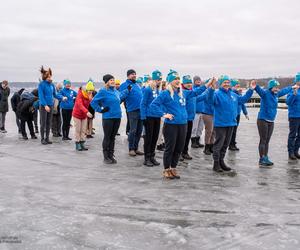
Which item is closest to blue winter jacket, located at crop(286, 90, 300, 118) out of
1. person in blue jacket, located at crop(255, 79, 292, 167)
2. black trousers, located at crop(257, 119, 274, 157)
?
person in blue jacket, located at crop(255, 79, 292, 167)

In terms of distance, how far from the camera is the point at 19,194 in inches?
237

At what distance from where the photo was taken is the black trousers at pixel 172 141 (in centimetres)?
720

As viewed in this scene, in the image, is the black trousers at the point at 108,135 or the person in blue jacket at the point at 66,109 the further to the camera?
the person in blue jacket at the point at 66,109

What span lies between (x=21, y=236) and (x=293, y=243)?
9.42 ft

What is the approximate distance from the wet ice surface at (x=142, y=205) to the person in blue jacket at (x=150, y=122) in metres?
0.34

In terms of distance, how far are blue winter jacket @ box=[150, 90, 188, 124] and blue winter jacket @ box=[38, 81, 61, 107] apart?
16.5ft

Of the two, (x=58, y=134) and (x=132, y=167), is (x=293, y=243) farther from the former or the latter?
(x=58, y=134)

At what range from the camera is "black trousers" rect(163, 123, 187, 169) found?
7.20m

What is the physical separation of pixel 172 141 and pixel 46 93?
17.6ft

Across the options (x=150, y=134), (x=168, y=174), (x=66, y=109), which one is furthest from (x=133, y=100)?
(x=66, y=109)

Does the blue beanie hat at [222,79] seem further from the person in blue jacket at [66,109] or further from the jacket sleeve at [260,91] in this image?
the person in blue jacket at [66,109]

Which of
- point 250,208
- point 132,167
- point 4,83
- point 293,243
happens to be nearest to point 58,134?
point 4,83

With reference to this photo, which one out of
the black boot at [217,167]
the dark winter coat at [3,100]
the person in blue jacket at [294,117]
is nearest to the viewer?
the black boot at [217,167]

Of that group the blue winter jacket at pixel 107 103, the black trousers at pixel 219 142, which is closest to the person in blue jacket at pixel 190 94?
the black trousers at pixel 219 142
